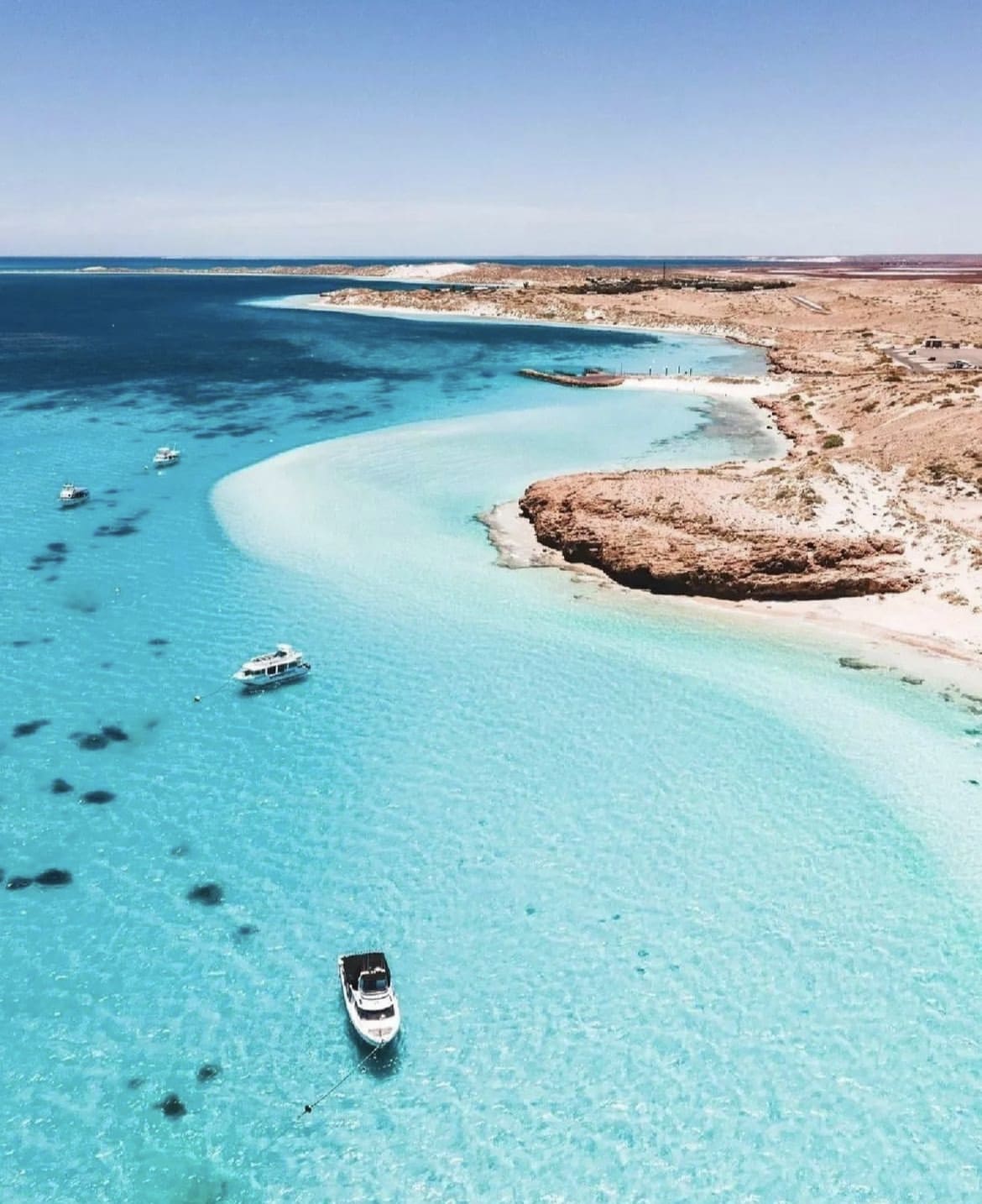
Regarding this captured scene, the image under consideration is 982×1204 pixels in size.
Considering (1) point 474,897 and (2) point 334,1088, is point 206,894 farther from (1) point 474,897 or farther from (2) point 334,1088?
(1) point 474,897

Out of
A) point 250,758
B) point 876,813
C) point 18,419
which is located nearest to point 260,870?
point 250,758

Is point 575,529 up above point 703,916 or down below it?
above

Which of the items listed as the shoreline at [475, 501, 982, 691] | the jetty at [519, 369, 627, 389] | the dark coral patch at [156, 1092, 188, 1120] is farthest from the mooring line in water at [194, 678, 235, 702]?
the jetty at [519, 369, 627, 389]

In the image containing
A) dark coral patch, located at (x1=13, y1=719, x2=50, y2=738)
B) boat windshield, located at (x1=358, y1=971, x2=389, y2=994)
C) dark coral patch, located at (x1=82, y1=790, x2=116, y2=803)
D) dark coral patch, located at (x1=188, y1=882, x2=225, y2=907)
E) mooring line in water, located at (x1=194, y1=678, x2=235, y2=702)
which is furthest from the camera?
mooring line in water, located at (x1=194, y1=678, x2=235, y2=702)

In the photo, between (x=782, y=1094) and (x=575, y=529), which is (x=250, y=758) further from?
(x=575, y=529)

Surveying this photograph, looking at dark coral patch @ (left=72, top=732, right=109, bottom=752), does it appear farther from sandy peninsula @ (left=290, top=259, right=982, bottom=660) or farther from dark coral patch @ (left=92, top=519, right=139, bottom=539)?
sandy peninsula @ (left=290, top=259, right=982, bottom=660)

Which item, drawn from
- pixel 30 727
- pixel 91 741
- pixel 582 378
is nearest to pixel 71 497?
pixel 30 727

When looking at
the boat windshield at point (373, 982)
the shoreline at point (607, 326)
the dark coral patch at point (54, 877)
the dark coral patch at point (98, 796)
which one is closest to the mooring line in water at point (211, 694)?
the dark coral patch at point (98, 796)
